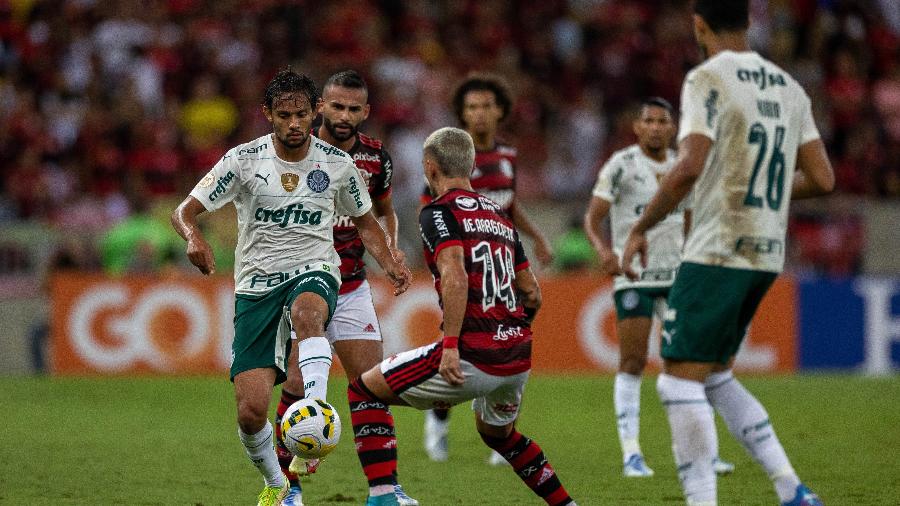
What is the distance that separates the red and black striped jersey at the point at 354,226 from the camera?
8.52m

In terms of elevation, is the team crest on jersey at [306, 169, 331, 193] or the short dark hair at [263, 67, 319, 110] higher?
the short dark hair at [263, 67, 319, 110]

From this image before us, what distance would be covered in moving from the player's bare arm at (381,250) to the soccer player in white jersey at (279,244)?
1 centimetres

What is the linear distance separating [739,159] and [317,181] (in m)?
2.50

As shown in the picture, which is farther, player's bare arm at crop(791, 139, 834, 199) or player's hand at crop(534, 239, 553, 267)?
player's hand at crop(534, 239, 553, 267)

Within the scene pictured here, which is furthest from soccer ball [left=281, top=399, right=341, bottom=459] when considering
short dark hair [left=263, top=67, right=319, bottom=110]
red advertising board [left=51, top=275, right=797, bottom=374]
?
red advertising board [left=51, top=275, right=797, bottom=374]

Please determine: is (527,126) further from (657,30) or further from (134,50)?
(134,50)

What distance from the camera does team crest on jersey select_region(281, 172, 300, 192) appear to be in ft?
24.2

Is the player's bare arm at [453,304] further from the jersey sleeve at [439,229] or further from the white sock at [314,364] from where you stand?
the white sock at [314,364]

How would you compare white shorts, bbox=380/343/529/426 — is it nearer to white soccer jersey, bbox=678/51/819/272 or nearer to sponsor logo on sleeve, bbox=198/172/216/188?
white soccer jersey, bbox=678/51/819/272

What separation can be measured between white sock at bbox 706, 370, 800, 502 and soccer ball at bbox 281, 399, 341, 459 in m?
1.84

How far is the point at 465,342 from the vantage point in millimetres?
6426

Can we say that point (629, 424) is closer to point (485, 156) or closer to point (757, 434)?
point (485, 156)

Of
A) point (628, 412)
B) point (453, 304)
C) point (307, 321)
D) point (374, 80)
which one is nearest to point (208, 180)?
point (307, 321)

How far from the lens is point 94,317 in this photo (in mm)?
16781
